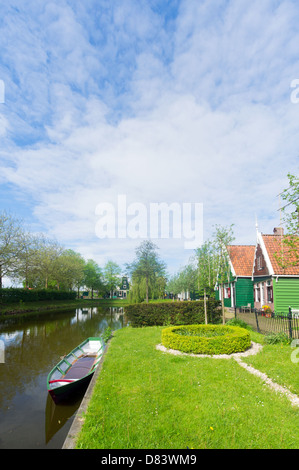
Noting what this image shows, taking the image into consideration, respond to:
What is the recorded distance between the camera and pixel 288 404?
19.0ft

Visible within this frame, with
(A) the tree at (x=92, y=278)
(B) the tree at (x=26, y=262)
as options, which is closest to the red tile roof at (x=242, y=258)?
(B) the tree at (x=26, y=262)

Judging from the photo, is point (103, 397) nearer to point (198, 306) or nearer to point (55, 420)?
point (55, 420)

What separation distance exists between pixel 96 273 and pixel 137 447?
6924 centimetres

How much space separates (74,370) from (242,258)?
21.2m

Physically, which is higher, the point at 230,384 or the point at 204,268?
A: the point at 204,268

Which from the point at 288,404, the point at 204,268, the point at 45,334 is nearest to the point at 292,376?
the point at 288,404

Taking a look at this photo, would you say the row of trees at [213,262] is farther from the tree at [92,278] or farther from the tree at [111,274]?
the tree at [111,274]

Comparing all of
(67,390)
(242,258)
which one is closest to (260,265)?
(242,258)

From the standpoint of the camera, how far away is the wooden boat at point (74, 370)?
854 cm

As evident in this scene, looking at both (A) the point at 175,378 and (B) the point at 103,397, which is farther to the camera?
(A) the point at 175,378

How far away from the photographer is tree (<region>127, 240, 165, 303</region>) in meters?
31.9

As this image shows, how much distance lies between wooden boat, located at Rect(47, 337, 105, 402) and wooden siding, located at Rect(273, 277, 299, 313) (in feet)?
45.7

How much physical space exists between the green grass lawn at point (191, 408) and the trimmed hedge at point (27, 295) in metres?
34.0

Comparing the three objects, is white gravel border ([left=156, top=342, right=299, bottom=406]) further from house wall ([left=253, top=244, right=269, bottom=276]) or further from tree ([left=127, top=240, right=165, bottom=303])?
tree ([left=127, top=240, right=165, bottom=303])
